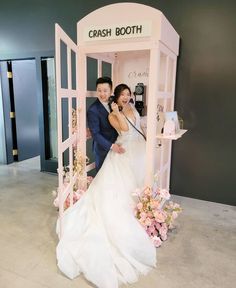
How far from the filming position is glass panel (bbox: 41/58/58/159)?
13.6 feet

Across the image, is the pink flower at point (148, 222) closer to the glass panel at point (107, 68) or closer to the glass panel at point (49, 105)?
the glass panel at point (107, 68)

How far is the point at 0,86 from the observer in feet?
15.0

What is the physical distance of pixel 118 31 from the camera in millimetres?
2271

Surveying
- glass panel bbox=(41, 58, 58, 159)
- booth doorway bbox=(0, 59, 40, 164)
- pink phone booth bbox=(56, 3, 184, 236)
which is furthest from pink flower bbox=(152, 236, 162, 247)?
booth doorway bbox=(0, 59, 40, 164)

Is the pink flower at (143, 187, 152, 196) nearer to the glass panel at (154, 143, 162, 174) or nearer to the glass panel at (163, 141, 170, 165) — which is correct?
the glass panel at (154, 143, 162, 174)

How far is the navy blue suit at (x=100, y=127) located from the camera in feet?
8.42

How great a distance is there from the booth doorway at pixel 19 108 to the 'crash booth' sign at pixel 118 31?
258 centimetres

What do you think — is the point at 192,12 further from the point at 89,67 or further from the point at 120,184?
the point at 120,184

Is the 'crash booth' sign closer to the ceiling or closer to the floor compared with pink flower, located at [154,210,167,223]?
closer to the ceiling

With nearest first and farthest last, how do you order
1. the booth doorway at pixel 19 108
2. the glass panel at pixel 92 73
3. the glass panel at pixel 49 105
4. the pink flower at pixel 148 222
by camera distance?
the pink flower at pixel 148 222 < the glass panel at pixel 92 73 < the glass panel at pixel 49 105 < the booth doorway at pixel 19 108

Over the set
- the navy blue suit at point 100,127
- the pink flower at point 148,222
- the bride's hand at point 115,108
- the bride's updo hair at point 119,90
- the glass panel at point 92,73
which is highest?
the glass panel at point 92,73

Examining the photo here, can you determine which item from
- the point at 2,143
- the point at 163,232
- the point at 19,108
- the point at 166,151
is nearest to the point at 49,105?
the point at 19,108

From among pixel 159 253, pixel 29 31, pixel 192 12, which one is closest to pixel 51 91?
pixel 29 31

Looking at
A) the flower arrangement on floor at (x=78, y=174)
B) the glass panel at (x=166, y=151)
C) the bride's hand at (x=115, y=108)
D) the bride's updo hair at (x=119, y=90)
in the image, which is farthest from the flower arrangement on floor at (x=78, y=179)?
the glass panel at (x=166, y=151)
